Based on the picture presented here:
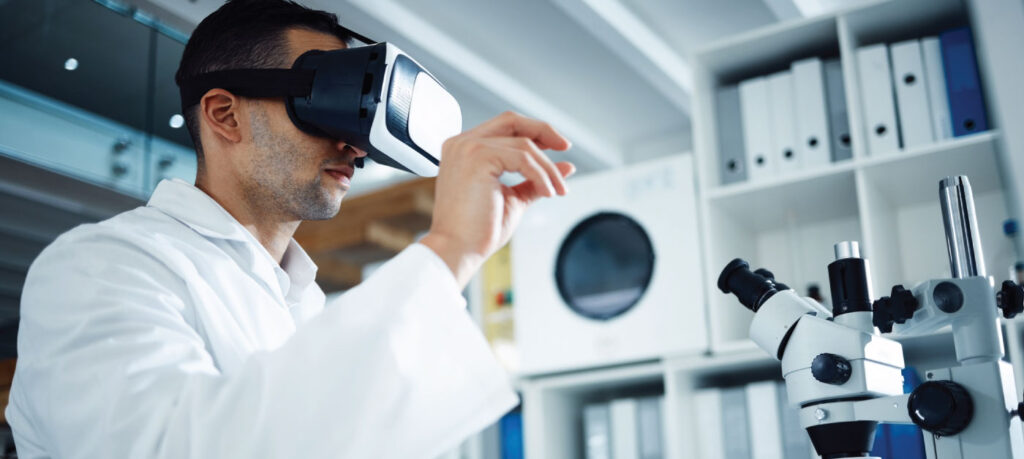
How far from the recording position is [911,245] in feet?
7.22

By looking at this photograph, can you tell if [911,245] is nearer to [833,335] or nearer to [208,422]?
[833,335]

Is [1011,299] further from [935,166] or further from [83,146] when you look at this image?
[83,146]

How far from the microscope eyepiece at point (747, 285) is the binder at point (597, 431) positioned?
1288 mm

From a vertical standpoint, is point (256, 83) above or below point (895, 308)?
above

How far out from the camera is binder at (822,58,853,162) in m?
1.99

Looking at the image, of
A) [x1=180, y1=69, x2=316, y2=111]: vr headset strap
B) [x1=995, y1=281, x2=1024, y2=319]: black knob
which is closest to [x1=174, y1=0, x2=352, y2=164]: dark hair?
[x1=180, y1=69, x2=316, y2=111]: vr headset strap

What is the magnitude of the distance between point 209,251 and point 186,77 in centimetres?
27

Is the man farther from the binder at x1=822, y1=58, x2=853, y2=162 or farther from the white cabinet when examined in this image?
the binder at x1=822, y1=58, x2=853, y2=162

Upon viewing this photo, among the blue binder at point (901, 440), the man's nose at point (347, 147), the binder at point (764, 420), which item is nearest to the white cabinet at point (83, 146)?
the man's nose at point (347, 147)

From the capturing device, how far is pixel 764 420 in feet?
6.59

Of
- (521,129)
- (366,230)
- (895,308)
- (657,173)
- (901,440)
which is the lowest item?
(901,440)

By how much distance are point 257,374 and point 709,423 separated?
167 centimetres

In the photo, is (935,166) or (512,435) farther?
(512,435)

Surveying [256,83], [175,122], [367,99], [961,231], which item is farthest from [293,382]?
[175,122]
